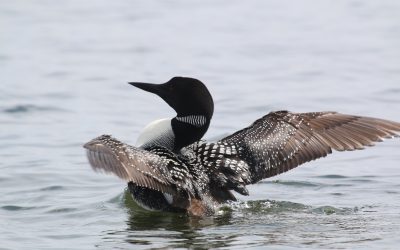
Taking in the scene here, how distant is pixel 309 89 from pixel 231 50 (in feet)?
7.38

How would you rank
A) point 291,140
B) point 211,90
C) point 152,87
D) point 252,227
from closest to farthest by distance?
point 252,227 → point 291,140 → point 152,87 → point 211,90

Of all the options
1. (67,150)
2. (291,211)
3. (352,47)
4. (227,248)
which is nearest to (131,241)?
(227,248)

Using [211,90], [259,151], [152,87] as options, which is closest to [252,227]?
[259,151]

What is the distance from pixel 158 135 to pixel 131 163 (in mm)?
984

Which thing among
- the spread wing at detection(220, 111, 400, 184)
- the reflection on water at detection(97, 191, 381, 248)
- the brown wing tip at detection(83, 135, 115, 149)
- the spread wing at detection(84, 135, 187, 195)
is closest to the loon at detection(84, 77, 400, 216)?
the spread wing at detection(220, 111, 400, 184)

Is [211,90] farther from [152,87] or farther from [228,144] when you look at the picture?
[228,144]

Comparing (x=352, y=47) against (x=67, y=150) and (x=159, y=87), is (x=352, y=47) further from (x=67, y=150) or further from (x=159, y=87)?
(x=159, y=87)

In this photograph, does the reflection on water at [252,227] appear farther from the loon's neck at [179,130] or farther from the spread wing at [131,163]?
Result: the loon's neck at [179,130]

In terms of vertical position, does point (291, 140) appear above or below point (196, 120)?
below

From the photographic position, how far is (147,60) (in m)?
15.4

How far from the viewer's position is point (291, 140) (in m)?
9.26

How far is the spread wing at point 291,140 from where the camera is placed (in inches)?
363

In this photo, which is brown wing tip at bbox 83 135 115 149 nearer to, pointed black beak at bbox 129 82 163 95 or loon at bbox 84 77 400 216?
loon at bbox 84 77 400 216

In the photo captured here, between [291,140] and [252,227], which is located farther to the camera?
[291,140]
